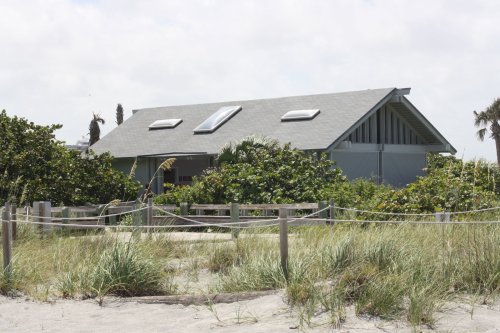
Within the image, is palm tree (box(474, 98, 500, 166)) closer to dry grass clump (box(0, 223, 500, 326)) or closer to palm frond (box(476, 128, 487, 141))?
palm frond (box(476, 128, 487, 141))

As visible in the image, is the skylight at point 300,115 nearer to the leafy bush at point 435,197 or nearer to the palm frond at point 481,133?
the leafy bush at point 435,197

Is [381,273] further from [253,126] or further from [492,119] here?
[492,119]

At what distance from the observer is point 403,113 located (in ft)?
105

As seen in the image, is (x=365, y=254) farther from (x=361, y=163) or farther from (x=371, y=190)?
(x=361, y=163)

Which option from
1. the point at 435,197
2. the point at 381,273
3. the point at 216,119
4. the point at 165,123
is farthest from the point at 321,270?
the point at 165,123

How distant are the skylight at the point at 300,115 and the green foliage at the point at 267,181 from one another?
182 inches

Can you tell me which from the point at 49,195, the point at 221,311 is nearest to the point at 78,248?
the point at 221,311

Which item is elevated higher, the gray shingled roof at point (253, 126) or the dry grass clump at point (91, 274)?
the gray shingled roof at point (253, 126)

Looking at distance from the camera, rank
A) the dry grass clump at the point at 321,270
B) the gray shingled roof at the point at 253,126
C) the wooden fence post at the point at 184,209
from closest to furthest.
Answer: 1. the dry grass clump at the point at 321,270
2. the wooden fence post at the point at 184,209
3. the gray shingled roof at the point at 253,126

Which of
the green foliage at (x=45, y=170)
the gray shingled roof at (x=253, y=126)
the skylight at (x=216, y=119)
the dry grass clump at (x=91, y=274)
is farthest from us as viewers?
the skylight at (x=216, y=119)

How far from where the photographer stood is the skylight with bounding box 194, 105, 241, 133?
3167 centimetres

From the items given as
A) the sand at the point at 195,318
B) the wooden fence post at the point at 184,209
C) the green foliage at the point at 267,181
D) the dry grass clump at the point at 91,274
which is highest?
the green foliage at the point at 267,181

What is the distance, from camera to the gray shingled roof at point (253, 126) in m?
28.3

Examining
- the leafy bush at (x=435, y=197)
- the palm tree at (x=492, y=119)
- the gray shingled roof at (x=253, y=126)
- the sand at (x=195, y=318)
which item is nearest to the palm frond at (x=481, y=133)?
the palm tree at (x=492, y=119)
